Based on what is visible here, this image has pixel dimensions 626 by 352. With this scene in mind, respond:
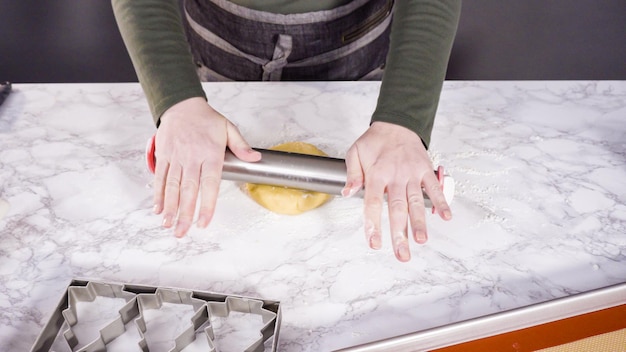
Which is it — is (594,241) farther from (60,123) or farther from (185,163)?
(60,123)

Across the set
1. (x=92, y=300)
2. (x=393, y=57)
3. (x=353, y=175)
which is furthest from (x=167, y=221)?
(x=393, y=57)

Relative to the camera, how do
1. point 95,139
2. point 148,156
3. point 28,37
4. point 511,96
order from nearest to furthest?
point 148,156 → point 95,139 → point 511,96 → point 28,37

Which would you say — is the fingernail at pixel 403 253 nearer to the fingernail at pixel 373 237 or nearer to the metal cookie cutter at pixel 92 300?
the fingernail at pixel 373 237

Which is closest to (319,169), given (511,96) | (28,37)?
(511,96)

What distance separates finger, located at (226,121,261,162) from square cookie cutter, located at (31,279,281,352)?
20cm

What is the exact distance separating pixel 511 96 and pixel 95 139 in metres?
0.80

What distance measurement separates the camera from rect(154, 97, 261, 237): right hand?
73cm

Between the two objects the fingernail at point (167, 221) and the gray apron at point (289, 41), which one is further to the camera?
the gray apron at point (289, 41)

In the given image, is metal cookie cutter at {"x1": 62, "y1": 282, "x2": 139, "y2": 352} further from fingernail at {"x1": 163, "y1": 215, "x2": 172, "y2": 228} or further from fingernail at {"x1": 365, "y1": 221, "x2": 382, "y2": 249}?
fingernail at {"x1": 365, "y1": 221, "x2": 382, "y2": 249}

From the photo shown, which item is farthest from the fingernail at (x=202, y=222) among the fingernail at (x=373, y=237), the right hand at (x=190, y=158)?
the fingernail at (x=373, y=237)

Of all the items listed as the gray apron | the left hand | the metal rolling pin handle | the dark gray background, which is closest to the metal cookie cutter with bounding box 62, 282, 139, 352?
the metal rolling pin handle

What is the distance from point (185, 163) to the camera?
0.76 metres

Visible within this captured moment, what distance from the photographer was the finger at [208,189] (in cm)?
72

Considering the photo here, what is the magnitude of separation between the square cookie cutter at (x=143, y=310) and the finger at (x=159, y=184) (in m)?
0.11
